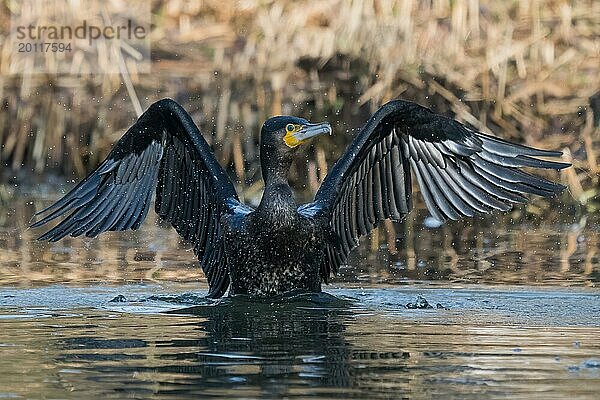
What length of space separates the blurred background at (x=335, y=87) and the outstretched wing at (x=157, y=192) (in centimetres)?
359

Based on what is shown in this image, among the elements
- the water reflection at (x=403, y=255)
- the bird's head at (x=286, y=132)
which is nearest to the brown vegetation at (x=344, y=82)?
the water reflection at (x=403, y=255)

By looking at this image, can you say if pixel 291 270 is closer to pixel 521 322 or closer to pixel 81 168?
pixel 521 322

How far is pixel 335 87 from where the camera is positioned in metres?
13.6

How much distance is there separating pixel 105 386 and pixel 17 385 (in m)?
0.33

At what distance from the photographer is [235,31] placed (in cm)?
1517

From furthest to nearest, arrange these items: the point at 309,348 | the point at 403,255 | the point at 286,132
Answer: the point at 403,255
the point at 286,132
the point at 309,348

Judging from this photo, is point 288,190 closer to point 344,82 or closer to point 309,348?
point 309,348

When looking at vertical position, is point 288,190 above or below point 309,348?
above

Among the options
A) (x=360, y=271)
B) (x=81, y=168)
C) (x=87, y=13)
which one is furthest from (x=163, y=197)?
(x=87, y=13)

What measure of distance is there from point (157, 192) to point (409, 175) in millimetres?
1486

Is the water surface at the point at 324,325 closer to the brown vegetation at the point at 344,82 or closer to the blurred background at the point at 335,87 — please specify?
the blurred background at the point at 335,87

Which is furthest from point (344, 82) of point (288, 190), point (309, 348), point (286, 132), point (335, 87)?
point (309, 348)

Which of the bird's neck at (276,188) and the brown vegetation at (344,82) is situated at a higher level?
the brown vegetation at (344,82)

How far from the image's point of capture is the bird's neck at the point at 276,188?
296 inches
